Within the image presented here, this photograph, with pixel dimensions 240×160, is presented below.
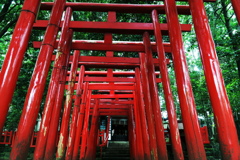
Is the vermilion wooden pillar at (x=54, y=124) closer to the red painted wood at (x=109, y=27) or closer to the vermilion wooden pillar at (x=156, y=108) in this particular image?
the red painted wood at (x=109, y=27)

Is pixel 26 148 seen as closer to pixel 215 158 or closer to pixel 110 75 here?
pixel 110 75

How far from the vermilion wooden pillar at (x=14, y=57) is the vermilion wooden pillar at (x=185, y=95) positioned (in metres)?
2.76

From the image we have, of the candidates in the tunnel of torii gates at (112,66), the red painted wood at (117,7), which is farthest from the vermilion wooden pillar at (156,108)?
the red painted wood at (117,7)

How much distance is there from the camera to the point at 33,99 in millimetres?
3084

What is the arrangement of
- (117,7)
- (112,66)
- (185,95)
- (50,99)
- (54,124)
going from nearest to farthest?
(185,95)
(50,99)
(54,124)
(117,7)
(112,66)

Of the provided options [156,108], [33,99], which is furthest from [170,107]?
[33,99]

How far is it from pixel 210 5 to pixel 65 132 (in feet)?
37.1

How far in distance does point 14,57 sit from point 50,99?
1.86 metres

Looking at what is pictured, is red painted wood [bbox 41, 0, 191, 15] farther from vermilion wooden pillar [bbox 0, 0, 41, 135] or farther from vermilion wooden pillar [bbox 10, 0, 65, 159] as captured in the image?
vermilion wooden pillar [bbox 0, 0, 41, 135]

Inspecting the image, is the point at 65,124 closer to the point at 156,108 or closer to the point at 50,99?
the point at 50,99

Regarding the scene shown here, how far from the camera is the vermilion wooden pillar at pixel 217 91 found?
256cm

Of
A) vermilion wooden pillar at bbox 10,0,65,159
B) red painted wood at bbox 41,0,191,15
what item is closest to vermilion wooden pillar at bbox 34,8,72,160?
red painted wood at bbox 41,0,191,15

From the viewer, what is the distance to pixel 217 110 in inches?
107

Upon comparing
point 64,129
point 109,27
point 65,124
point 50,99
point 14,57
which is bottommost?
point 64,129
